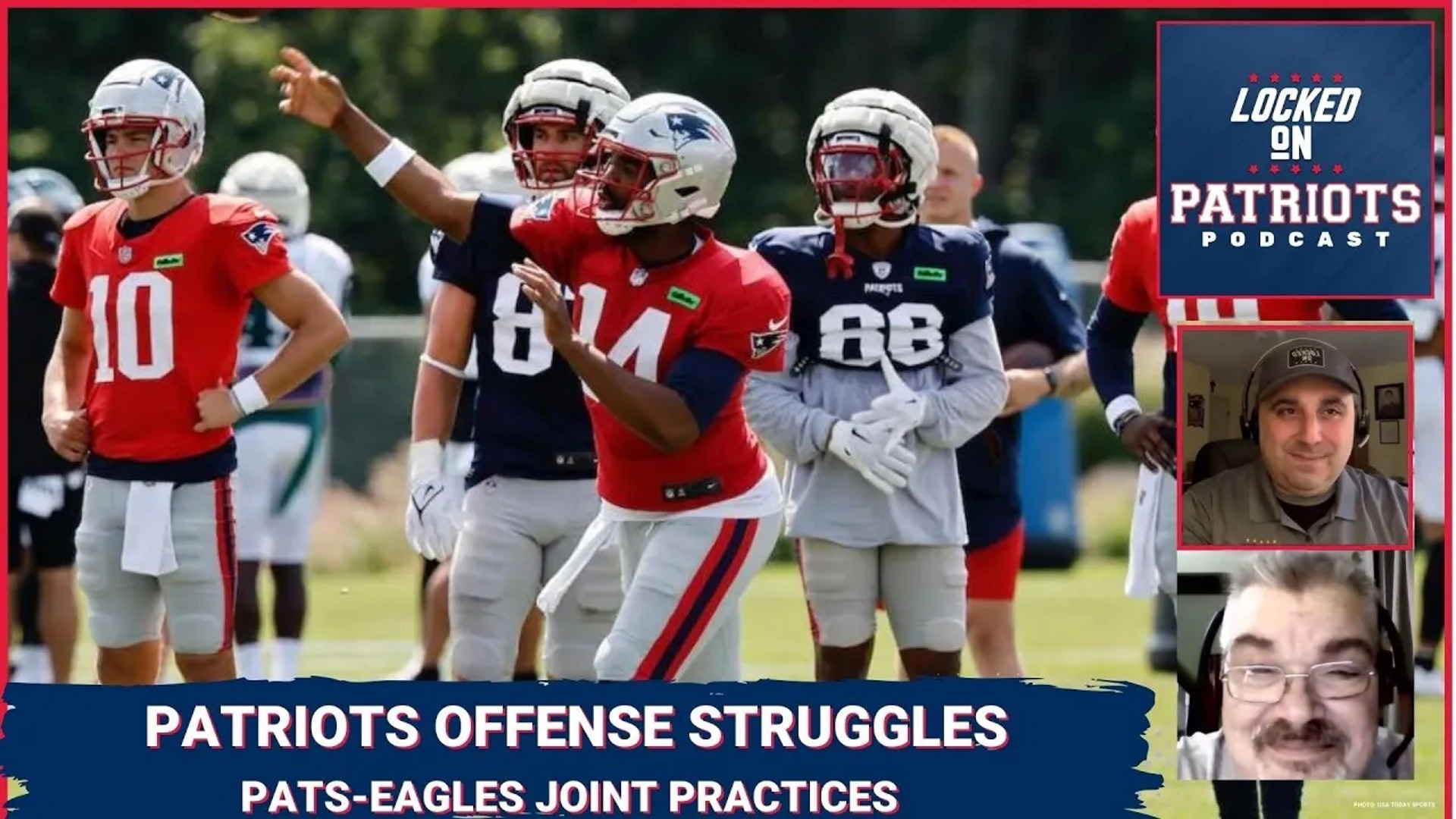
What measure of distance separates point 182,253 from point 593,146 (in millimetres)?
1003

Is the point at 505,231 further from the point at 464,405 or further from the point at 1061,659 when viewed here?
the point at 1061,659

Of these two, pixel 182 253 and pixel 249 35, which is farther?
pixel 249 35

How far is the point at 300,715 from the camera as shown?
19.3 feet

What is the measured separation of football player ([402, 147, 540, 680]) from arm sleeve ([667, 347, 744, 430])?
7.29 feet

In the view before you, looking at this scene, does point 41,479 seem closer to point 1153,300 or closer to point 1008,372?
point 1008,372

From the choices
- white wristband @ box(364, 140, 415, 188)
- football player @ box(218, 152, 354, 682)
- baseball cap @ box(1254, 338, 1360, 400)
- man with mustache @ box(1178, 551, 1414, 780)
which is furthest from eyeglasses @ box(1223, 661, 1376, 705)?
football player @ box(218, 152, 354, 682)

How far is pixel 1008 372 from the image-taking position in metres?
6.96

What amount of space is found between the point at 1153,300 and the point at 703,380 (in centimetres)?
135

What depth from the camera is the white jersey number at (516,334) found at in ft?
20.2

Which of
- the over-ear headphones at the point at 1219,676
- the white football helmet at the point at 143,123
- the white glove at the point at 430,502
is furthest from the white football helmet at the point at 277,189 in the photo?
the over-ear headphones at the point at 1219,676

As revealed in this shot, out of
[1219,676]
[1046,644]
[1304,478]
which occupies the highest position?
[1304,478]

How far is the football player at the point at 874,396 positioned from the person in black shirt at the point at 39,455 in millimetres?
2740

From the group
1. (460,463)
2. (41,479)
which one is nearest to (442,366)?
(460,463)

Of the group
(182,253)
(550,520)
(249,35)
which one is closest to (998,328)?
(550,520)
